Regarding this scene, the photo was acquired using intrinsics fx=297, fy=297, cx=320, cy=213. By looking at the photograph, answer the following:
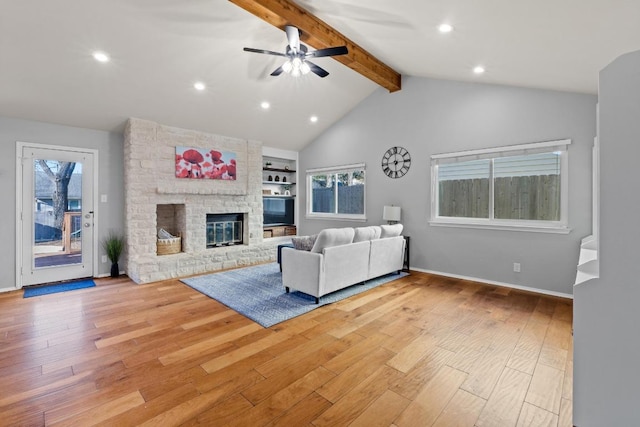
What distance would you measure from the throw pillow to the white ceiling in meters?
2.46

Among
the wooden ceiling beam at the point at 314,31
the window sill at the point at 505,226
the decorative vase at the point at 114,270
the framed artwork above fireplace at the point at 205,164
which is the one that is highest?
the wooden ceiling beam at the point at 314,31

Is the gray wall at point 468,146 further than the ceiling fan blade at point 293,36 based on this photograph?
Yes

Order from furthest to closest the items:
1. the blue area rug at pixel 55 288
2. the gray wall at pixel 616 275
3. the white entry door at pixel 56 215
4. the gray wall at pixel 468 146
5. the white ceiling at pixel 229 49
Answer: the white entry door at pixel 56 215
the blue area rug at pixel 55 288
the gray wall at pixel 468 146
the white ceiling at pixel 229 49
the gray wall at pixel 616 275

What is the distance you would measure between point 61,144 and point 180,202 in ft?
6.12

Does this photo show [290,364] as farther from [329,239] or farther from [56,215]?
[56,215]

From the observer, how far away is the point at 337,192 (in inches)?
267

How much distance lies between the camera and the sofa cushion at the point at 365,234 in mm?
4102

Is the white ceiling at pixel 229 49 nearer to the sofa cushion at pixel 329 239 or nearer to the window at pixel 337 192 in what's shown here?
the window at pixel 337 192

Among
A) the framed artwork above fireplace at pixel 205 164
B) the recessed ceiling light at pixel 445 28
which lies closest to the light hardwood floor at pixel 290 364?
the framed artwork above fireplace at pixel 205 164

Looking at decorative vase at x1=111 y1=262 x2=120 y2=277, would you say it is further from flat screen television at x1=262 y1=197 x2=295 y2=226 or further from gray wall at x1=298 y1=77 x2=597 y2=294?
gray wall at x1=298 y1=77 x2=597 y2=294

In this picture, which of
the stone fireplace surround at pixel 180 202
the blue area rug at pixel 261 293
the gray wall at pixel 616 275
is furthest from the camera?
the stone fireplace surround at pixel 180 202

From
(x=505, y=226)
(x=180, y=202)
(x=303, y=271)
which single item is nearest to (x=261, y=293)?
(x=303, y=271)

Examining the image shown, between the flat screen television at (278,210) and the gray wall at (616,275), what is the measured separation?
6429mm

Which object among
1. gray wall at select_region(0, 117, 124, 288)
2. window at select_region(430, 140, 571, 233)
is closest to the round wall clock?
window at select_region(430, 140, 571, 233)
